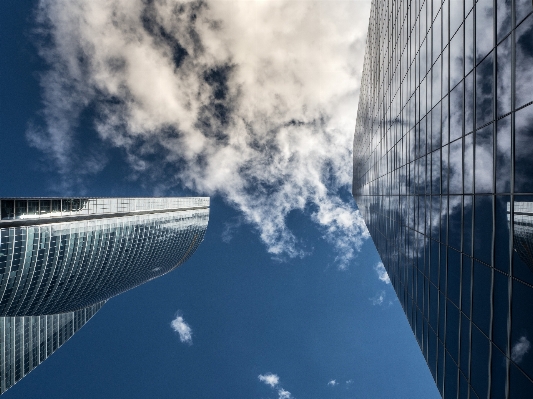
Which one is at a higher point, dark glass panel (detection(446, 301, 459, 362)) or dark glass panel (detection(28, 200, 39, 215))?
dark glass panel (detection(28, 200, 39, 215))

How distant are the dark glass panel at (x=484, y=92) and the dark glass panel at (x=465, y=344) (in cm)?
1115

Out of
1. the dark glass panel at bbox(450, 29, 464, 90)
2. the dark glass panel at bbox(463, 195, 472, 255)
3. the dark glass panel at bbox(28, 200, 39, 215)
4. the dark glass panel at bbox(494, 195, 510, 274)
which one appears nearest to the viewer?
the dark glass panel at bbox(494, 195, 510, 274)

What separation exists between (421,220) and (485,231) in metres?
10.5

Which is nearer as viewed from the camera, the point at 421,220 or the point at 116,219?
the point at 421,220

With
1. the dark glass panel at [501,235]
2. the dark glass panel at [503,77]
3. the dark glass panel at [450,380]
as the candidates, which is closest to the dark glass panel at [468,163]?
the dark glass panel at [501,235]

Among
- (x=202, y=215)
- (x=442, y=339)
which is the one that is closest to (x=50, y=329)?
(x=202, y=215)

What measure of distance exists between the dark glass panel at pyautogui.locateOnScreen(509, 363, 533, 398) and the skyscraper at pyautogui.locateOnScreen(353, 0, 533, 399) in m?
0.06

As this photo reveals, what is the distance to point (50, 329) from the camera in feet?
377

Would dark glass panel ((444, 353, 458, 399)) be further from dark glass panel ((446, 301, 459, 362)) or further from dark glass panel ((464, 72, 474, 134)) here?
dark glass panel ((464, 72, 474, 134))

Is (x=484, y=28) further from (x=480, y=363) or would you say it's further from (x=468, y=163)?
(x=480, y=363)

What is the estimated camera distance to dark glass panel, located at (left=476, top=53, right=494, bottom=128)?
13.9m

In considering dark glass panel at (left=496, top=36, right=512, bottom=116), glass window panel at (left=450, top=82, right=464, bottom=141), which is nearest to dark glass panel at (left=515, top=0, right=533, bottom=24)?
dark glass panel at (left=496, top=36, right=512, bottom=116)

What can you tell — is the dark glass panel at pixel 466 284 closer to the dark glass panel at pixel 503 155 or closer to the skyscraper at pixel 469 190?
the skyscraper at pixel 469 190

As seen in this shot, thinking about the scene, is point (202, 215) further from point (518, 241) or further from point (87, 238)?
point (518, 241)
